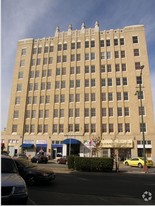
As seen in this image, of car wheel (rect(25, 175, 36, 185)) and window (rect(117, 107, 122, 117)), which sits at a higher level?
window (rect(117, 107, 122, 117))

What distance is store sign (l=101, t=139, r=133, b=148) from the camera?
4238cm

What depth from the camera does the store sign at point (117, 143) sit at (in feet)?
139

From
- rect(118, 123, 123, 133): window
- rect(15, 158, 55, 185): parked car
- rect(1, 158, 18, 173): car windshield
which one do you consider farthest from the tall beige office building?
rect(1, 158, 18, 173): car windshield

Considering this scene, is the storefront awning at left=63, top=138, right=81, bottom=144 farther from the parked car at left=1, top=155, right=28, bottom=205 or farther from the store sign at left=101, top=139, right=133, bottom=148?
the parked car at left=1, top=155, right=28, bottom=205

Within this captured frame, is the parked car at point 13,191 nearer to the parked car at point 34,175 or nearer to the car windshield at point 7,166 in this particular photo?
the car windshield at point 7,166

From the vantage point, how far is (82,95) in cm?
4853

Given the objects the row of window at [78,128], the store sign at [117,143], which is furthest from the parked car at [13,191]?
the row of window at [78,128]

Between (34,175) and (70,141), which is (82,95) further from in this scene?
(34,175)

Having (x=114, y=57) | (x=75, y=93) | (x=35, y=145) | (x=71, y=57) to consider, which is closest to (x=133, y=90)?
(x=114, y=57)

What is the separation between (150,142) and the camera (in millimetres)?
42125

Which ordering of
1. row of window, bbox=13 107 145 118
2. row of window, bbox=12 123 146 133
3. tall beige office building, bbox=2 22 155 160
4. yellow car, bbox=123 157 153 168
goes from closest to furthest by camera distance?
yellow car, bbox=123 157 153 168 < tall beige office building, bbox=2 22 155 160 < row of window, bbox=12 123 146 133 < row of window, bbox=13 107 145 118

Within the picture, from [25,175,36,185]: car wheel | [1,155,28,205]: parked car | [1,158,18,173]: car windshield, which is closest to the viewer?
[1,155,28,205]: parked car

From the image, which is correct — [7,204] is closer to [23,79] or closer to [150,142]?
[150,142]

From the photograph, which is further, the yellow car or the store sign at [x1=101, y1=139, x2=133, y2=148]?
the store sign at [x1=101, y1=139, x2=133, y2=148]
